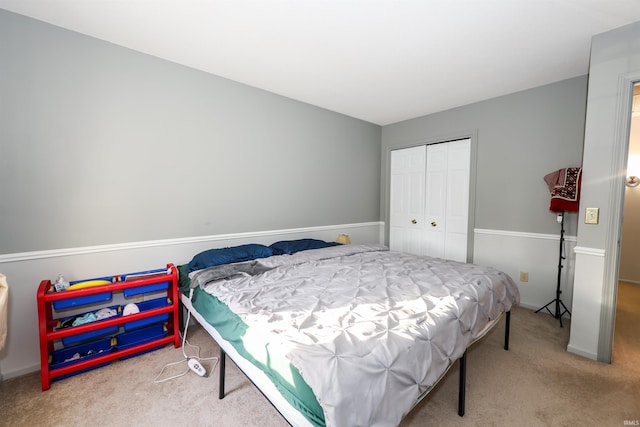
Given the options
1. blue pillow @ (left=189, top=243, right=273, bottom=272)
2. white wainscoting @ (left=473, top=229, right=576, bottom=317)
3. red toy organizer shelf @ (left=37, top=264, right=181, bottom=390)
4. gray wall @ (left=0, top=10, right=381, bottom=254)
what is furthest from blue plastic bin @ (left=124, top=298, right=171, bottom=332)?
white wainscoting @ (left=473, top=229, right=576, bottom=317)

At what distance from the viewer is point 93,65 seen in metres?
2.11

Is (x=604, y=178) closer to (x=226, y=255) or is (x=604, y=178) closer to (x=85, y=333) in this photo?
(x=226, y=255)

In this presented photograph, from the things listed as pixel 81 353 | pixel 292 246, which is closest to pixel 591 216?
pixel 292 246

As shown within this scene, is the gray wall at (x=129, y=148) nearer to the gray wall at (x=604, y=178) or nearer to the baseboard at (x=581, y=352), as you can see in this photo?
the gray wall at (x=604, y=178)

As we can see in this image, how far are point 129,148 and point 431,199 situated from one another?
3.70m

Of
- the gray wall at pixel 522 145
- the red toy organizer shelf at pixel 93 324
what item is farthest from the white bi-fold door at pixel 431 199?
the red toy organizer shelf at pixel 93 324

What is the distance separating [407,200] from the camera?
4172 mm

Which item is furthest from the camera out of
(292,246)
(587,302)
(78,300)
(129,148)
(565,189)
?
(292,246)

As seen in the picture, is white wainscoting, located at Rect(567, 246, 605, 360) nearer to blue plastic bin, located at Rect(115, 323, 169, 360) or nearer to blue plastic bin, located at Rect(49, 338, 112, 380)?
blue plastic bin, located at Rect(115, 323, 169, 360)

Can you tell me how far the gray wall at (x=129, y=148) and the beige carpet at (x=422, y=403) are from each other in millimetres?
1036

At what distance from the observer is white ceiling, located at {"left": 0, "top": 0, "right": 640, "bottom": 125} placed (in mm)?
1771

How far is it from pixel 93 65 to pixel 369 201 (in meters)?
3.64

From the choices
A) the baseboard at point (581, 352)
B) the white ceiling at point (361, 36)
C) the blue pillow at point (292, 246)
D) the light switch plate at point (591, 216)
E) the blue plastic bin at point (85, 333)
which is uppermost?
the white ceiling at point (361, 36)

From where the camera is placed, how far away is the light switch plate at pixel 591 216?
2059 millimetres
